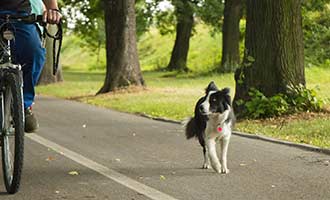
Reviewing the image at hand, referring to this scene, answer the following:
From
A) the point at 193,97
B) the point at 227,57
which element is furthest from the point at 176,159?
the point at 227,57

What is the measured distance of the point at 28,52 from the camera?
670 centimetres

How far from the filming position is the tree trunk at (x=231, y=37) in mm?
34812

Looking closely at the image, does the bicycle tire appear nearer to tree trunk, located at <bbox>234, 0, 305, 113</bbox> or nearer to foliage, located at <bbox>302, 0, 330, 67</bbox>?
tree trunk, located at <bbox>234, 0, 305, 113</bbox>

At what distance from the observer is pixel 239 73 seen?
46.2 ft

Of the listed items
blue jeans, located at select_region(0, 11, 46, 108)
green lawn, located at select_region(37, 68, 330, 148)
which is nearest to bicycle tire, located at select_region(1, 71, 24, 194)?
blue jeans, located at select_region(0, 11, 46, 108)

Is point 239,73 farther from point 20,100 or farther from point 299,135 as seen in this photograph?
point 20,100

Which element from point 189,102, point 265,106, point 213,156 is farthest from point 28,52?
→ point 189,102

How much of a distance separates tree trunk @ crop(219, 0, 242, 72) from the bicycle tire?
28563 millimetres

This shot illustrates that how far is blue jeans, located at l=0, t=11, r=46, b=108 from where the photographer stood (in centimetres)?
665

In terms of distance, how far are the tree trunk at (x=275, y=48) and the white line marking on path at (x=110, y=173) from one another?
14.6 feet

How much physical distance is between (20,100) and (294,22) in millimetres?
8299

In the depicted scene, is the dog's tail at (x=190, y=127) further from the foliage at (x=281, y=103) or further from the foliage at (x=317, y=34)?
the foliage at (x=317, y=34)

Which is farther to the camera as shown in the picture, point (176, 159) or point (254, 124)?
point (254, 124)

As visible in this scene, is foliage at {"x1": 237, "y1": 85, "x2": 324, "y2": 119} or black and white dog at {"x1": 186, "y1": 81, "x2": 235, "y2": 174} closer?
black and white dog at {"x1": 186, "y1": 81, "x2": 235, "y2": 174}
